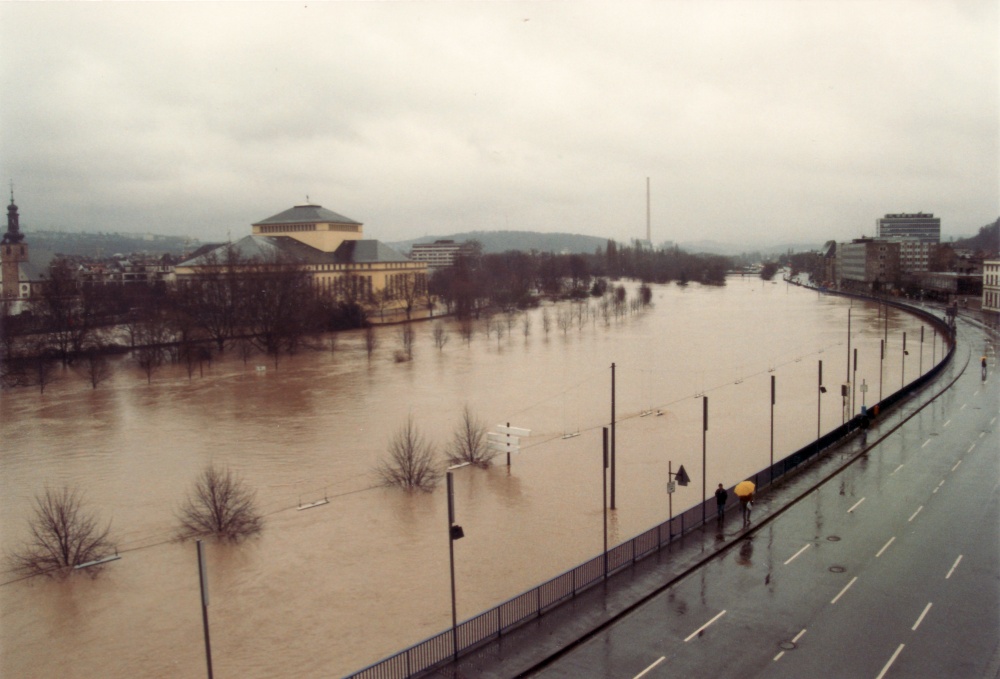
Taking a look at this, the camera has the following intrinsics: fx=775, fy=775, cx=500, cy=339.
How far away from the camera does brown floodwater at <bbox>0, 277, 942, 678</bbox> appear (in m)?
12.0

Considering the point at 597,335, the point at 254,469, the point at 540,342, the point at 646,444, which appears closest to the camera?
the point at 254,469

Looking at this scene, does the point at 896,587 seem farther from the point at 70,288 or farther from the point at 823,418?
the point at 70,288

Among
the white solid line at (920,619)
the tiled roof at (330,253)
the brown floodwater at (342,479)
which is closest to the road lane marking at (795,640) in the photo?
the white solid line at (920,619)

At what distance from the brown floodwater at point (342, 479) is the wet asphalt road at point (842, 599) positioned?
9.80 ft

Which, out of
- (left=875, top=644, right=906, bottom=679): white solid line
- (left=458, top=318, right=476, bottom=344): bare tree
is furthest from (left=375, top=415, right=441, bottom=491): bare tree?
(left=458, top=318, right=476, bottom=344): bare tree

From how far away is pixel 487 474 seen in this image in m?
19.6

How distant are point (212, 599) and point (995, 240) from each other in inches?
7263

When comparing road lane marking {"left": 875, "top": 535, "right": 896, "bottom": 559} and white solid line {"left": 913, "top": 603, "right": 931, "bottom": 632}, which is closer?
white solid line {"left": 913, "top": 603, "right": 931, "bottom": 632}

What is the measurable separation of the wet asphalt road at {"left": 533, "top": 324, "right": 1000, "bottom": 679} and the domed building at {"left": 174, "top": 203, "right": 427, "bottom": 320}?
52073mm

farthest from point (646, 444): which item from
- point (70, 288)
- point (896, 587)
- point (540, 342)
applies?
point (70, 288)

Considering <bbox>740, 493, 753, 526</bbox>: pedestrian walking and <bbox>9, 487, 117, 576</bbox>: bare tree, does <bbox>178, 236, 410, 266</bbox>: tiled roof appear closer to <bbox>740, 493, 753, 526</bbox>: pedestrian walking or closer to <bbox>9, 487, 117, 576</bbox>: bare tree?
<bbox>9, 487, 117, 576</bbox>: bare tree

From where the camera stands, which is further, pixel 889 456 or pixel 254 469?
pixel 254 469

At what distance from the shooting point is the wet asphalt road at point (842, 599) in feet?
30.9

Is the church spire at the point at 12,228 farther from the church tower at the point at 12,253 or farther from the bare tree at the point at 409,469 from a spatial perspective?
the bare tree at the point at 409,469
